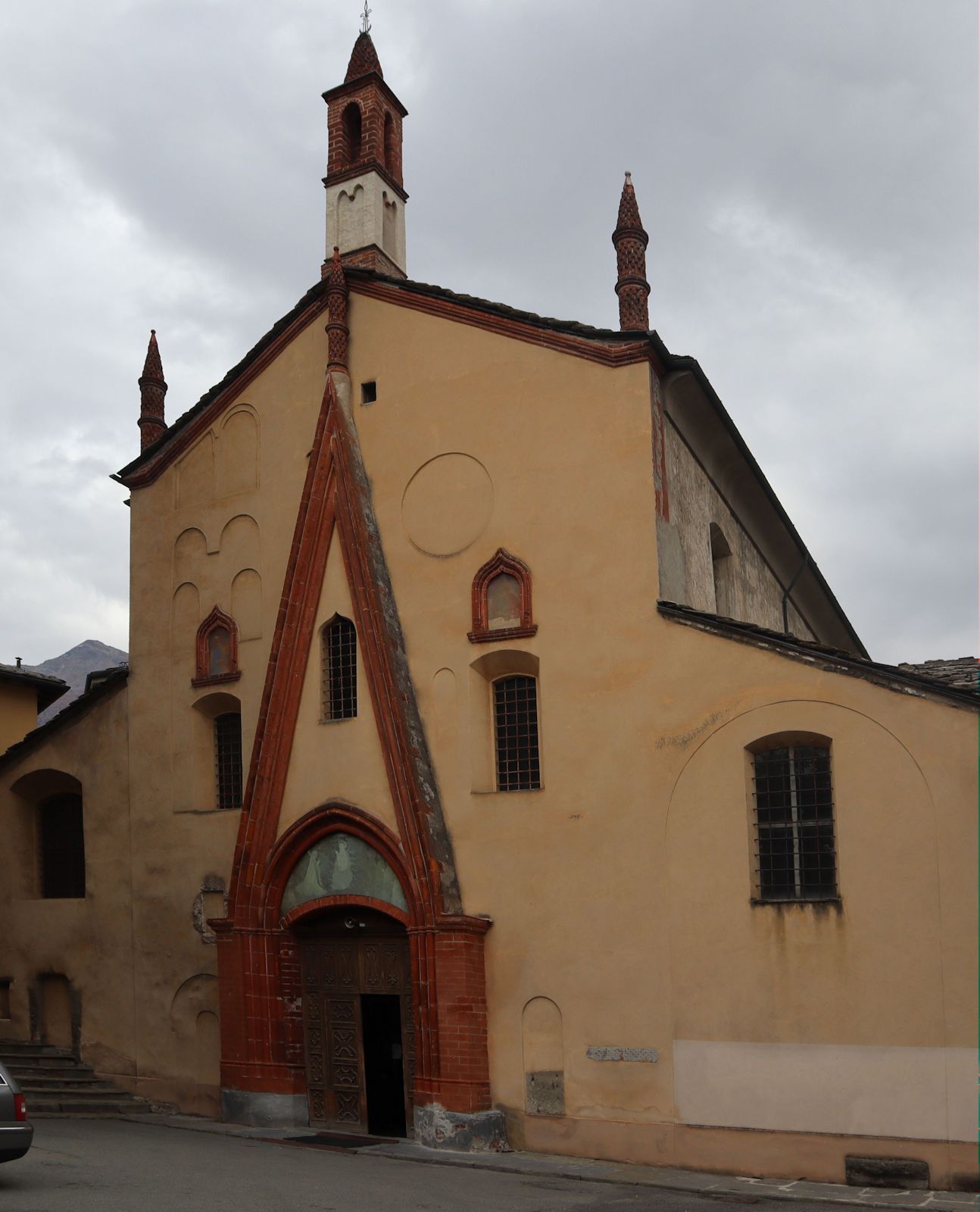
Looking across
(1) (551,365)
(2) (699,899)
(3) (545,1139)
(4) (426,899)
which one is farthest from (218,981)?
(1) (551,365)

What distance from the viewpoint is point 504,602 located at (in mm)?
17859

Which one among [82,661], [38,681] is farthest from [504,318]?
[82,661]

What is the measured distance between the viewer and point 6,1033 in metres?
21.2

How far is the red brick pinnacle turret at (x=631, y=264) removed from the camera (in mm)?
17906

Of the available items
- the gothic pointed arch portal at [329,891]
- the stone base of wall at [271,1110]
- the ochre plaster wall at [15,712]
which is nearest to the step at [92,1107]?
the gothic pointed arch portal at [329,891]

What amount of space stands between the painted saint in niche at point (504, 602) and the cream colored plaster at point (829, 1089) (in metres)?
6.02

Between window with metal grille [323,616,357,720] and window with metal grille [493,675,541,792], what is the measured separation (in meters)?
2.33

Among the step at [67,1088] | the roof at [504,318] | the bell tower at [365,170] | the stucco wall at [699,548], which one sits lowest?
the step at [67,1088]

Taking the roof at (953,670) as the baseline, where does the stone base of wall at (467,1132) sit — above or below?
below

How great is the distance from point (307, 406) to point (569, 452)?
16.0 feet

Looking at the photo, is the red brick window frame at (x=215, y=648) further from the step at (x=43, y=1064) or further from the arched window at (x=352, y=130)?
the arched window at (x=352, y=130)

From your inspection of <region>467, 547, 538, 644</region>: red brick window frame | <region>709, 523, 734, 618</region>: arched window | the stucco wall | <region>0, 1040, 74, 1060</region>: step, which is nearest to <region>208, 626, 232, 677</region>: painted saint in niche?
<region>467, 547, 538, 644</region>: red brick window frame

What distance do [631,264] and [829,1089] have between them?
11.2 meters

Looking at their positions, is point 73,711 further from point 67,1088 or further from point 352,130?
point 352,130
